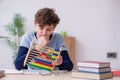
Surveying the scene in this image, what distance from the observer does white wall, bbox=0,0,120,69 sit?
5.39 meters

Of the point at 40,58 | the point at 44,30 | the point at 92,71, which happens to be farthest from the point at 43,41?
the point at 92,71

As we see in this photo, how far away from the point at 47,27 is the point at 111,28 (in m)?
3.54

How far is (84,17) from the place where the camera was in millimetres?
5465

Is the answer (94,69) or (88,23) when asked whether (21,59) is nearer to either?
(94,69)

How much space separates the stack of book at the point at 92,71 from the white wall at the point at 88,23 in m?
3.62

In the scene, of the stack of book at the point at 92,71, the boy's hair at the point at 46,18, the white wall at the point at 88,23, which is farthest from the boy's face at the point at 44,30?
the white wall at the point at 88,23

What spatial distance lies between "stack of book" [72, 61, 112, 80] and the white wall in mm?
3622

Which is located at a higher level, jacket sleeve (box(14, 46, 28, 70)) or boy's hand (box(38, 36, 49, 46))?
boy's hand (box(38, 36, 49, 46))

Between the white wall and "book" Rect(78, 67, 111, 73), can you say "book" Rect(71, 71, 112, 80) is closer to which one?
"book" Rect(78, 67, 111, 73)

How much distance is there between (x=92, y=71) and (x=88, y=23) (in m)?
3.76

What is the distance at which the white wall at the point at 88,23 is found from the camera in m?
5.39

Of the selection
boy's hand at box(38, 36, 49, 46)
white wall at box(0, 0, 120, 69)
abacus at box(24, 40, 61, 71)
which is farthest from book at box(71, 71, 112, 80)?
white wall at box(0, 0, 120, 69)

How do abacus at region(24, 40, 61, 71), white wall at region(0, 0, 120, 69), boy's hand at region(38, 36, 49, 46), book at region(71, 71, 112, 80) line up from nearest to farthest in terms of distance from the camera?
book at region(71, 71, 112, 80) → abacus at region(24, 40, 61, 71) → boy's hand at region(38, 36, 49, 46) → white wall at region(0, 0, 120, 69)

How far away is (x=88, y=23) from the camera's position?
5477 millimetres
